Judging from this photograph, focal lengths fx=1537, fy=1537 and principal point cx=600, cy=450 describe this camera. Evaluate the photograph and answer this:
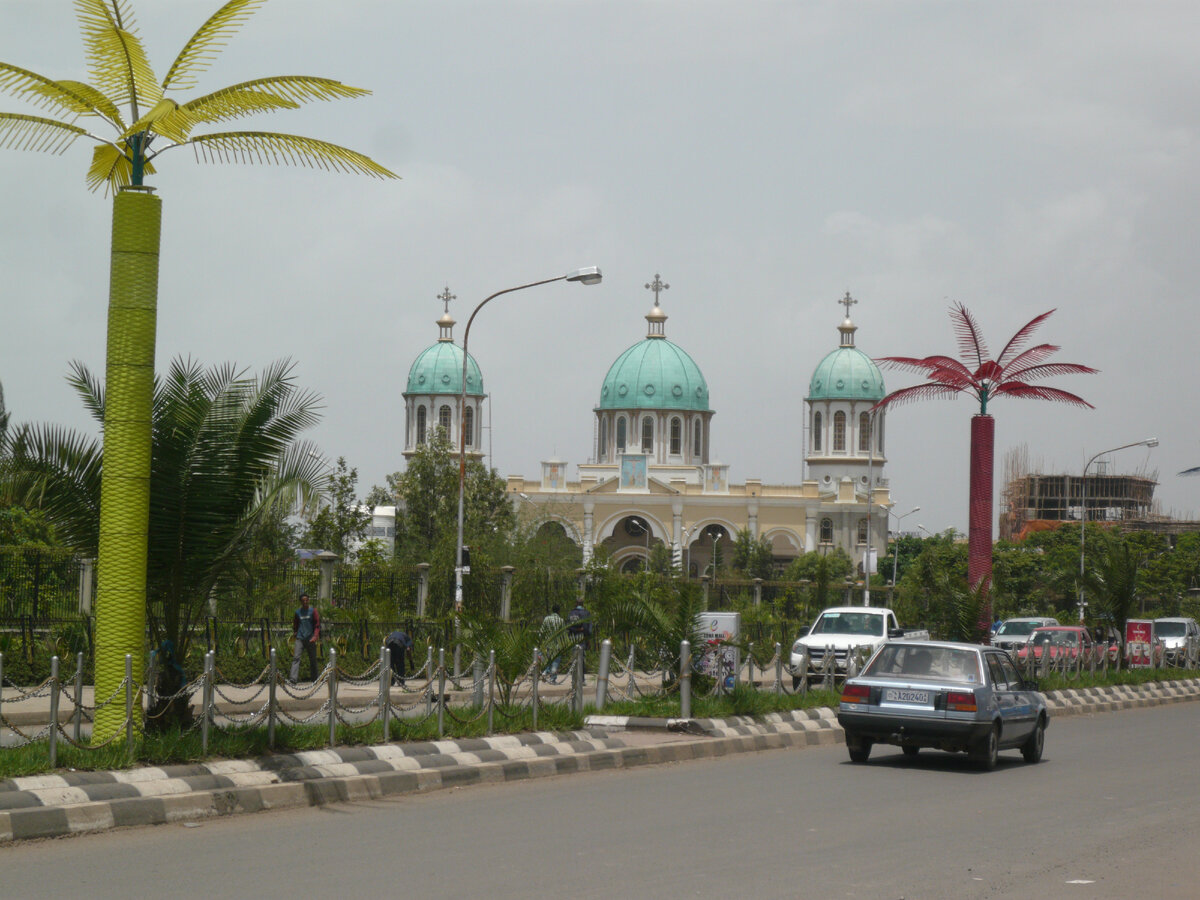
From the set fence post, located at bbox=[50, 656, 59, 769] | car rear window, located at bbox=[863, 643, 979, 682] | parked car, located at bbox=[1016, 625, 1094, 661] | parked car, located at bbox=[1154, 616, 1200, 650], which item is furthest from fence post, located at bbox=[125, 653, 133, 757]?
parked car, located at bbox=[1154, 616, 1200, 650]

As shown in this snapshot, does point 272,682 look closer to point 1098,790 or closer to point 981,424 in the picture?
point 1098,790

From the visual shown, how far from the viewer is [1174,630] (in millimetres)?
40188

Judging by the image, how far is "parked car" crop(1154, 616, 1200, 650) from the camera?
3962 cm

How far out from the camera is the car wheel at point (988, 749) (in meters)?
14.5

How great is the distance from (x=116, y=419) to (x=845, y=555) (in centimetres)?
9012

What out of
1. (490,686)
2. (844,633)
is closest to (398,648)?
(844,633)

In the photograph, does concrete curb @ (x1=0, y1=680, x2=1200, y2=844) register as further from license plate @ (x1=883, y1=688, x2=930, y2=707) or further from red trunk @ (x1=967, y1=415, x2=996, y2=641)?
red trunk @ (x1=967, y1=415, x2=996, y2=641)

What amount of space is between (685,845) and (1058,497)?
111558 mm

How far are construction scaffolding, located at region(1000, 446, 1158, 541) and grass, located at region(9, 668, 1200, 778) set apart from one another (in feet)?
327

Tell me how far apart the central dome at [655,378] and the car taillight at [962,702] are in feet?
302

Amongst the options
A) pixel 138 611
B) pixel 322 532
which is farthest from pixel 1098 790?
pixel 322 532

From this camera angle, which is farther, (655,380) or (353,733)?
(655,380)

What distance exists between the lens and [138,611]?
11.6 metres

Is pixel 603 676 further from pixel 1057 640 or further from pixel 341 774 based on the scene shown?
pixel 1057 640
